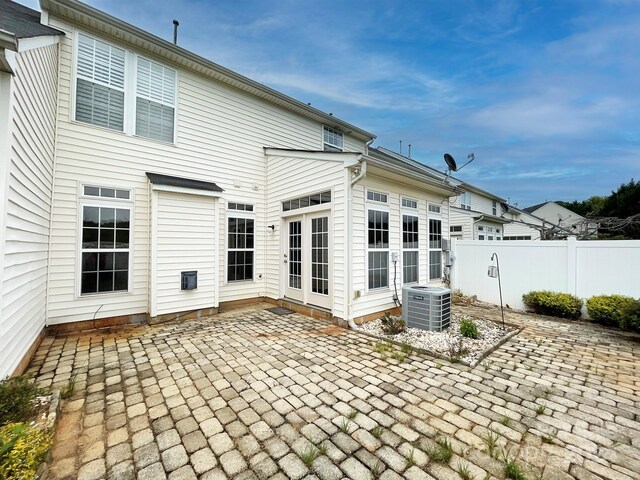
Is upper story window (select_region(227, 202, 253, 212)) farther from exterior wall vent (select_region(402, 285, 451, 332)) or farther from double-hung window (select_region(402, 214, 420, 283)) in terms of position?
exterior wall vent (select_region(402, 285, 451, 332))

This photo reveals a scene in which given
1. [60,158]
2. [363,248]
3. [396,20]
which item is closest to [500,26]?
[396,20]

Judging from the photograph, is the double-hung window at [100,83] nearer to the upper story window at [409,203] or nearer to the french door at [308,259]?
the french door at [308,259]

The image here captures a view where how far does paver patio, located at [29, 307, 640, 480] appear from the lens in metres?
1.84

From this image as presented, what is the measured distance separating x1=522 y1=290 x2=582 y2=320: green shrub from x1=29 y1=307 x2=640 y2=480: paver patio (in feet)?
6.01

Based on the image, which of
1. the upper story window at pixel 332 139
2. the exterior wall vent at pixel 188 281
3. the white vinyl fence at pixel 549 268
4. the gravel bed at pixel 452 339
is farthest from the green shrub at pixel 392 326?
the upper story window at pixel 332 139

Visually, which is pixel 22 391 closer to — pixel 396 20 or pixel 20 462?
pixel 20 462

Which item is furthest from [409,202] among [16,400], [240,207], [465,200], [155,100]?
[465,200]

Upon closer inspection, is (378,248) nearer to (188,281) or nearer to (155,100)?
(188,281)

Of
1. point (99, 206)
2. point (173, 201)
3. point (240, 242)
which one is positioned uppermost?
point (173, 201)

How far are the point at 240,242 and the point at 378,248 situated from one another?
3.48 m

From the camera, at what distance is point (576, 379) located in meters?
3.14

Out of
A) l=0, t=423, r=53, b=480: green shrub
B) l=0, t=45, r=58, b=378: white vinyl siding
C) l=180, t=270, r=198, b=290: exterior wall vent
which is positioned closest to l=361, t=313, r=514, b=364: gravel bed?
l=180, t=270, r=198, b=290: exterior wall vent

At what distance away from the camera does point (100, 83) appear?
5094 mm

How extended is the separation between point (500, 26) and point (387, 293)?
7.95 meters
